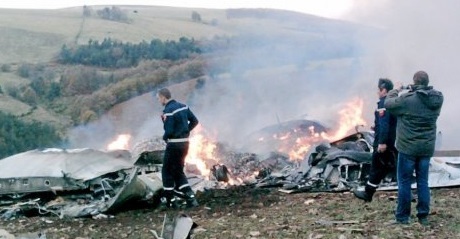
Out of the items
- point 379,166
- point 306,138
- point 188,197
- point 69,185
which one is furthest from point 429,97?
point 306,138

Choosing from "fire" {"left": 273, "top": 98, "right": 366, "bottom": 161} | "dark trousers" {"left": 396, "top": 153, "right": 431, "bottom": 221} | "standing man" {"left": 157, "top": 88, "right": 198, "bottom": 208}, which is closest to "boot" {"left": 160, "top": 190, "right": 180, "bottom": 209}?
"standing man" {"left": 157, "top": 88, "right": 198, "bottom": 208}

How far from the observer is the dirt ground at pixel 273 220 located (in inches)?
276

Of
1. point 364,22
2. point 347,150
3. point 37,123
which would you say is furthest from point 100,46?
point 347,150

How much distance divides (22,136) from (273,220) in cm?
2303

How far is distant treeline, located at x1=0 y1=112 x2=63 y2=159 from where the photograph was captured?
27.5 m

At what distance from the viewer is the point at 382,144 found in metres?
8.24

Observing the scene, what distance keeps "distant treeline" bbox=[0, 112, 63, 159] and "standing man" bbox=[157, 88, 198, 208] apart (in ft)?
64.7

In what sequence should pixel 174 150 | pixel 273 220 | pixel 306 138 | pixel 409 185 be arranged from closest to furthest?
1. pixel 409 185
2. pixel 273 220
3. pixel 174 150
4. pixel 306 138

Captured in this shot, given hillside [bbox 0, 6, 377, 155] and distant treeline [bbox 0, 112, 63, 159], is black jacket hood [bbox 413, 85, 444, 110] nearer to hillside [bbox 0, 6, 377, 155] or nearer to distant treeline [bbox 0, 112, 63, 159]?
hillside [bbox 0, 6, 377, 155]

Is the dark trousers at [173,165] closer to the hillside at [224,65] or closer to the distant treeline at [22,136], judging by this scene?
the hillside at [224,65]

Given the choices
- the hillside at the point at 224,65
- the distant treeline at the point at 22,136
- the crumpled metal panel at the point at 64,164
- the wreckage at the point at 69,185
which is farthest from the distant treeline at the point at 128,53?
the wreckage at the point at 69,185

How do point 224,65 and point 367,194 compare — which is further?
point 224,65

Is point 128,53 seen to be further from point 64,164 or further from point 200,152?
point 64,164

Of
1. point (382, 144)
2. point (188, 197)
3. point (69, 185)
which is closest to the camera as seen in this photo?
point (382, 144)
